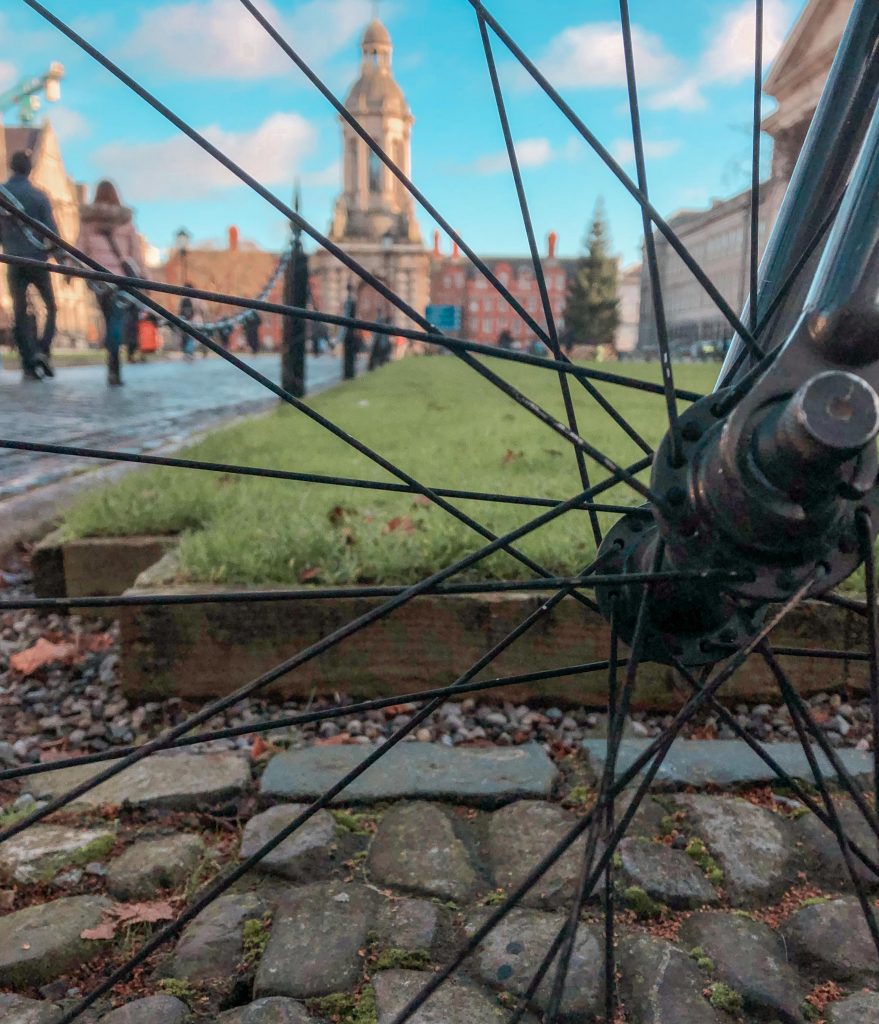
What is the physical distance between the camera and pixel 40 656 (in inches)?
116

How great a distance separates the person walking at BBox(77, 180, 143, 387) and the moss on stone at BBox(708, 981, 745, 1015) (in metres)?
11.5

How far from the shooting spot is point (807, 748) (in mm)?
1178

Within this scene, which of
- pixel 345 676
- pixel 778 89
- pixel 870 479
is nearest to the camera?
pixel 870 479

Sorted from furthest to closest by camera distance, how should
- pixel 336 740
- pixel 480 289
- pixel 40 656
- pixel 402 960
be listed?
pixel 480 289
pixel 40 656
pixel 336 740
pixel 402 960

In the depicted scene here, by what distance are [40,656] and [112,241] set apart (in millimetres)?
11780

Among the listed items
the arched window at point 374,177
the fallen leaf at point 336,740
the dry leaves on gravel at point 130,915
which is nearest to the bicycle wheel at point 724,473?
the dry leaves on gravel at point 130,915

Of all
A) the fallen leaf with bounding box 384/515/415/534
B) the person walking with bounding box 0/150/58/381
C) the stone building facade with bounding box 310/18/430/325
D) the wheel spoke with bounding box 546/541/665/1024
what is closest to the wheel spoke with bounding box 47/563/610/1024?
the wheel spoke with bounding box 546/541/665/1024

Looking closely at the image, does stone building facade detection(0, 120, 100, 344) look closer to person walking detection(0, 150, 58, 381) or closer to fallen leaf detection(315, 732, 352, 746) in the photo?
person walking detection(0, 150, 58, 381)

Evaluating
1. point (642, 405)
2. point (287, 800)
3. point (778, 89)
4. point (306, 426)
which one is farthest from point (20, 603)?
point (778, 89)

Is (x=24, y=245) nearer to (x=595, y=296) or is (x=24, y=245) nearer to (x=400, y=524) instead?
(x=400, y=524)

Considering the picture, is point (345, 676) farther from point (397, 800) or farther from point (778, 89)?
point (778, 89)

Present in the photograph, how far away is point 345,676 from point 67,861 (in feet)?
3.02

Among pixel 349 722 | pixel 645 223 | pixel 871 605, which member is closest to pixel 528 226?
pixel 645 223

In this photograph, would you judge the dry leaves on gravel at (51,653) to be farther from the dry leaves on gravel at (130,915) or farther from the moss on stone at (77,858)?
the dry leaves on gravel at (130,915)
